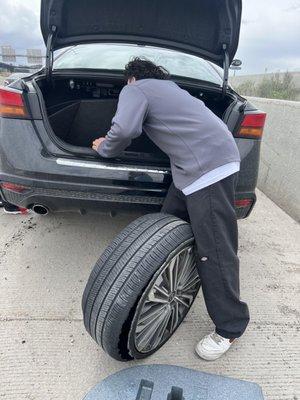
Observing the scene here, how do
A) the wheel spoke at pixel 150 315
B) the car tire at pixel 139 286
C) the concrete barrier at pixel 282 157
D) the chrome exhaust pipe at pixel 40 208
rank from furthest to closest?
the concrete barrier at pixel 282 157
the chrome exhaust pipe at pixel 40 208
the wheel spoke at pixel 150 315
the car tire at pixel 139 286

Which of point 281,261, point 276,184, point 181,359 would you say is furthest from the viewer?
point 276,184

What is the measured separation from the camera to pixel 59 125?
3107mm

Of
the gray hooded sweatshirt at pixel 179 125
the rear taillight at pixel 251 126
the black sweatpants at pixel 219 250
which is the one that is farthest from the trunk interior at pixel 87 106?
the black sweatpants at pixel 219 250

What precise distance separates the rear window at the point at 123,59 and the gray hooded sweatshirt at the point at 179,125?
1.28m

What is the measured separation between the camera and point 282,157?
4.20 m

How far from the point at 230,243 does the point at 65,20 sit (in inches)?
78.5

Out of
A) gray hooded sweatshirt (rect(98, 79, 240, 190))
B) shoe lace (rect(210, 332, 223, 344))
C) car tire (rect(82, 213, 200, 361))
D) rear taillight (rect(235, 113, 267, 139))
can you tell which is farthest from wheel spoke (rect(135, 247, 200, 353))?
rear taillight (rect(235, 113, 267, 139))

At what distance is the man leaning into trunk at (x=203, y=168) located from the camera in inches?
72.6

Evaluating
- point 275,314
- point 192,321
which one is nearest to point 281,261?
point 275,314

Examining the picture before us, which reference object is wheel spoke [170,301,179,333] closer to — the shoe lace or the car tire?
the car tire

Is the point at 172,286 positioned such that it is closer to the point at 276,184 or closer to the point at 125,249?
the point at 125,249

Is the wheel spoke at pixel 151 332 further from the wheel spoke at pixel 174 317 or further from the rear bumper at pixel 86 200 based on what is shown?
the rear bumper at pixel 86 200

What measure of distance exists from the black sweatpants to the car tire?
0.09 m

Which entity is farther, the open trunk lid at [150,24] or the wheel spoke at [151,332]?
the open trunk lid at [150,24]
